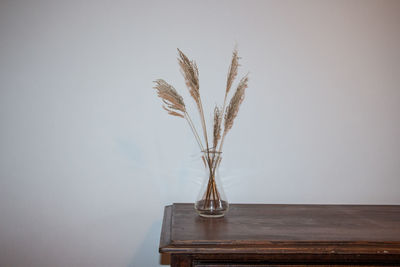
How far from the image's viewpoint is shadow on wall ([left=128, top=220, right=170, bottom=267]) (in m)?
1.33

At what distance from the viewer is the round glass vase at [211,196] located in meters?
1.09

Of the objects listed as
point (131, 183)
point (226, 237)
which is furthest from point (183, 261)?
point (131, 183)

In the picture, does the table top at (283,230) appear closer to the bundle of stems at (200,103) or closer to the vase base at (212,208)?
the vase base at (212,208)

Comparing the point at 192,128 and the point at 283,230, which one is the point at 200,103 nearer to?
the point at 192,128

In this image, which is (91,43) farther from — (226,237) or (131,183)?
(226,237)

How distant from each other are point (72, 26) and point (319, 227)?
132 cm

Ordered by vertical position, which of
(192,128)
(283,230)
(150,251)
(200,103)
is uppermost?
(200,103)

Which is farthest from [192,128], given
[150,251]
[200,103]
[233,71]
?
[150,251]

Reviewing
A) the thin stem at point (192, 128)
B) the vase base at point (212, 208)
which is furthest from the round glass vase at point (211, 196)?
the thin stem at point (192, 128)

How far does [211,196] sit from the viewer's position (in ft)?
3.63

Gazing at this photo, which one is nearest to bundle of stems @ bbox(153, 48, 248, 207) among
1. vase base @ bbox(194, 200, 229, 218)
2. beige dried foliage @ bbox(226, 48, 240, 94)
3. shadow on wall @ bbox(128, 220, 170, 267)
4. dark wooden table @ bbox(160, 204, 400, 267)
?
beige dried foliage @ bbox(226, 48, 240, 94)

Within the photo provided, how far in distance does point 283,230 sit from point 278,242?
122 millimetres

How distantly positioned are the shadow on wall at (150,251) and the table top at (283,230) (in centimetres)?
18

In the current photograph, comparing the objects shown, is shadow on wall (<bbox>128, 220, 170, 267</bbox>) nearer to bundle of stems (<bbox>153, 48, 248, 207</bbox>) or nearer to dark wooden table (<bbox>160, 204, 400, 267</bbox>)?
dark wooden table (<bbox>160, 204, 400, 267</bbox>)
